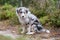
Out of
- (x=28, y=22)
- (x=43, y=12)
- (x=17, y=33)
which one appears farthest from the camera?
(x=43, y=12)

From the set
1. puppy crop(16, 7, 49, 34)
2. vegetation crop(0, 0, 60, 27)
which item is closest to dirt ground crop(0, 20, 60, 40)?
puppy crop(16, 7, 49, 34)

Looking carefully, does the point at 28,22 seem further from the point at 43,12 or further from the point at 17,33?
the point at 43,12

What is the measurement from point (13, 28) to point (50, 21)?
67.5 inches

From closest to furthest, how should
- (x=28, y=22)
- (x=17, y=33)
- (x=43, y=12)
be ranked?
(x=28, y=22), (x=17, y=33), (x=43, y=12)

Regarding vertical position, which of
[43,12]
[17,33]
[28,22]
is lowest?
[17,33]

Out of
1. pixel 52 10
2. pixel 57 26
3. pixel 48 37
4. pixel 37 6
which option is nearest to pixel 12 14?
pixel 37 6

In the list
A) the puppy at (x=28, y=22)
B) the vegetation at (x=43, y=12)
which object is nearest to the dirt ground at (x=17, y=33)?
the puppy at (x=28, y=22)

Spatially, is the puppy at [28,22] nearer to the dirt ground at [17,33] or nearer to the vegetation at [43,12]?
the dirt ground at [17,33]

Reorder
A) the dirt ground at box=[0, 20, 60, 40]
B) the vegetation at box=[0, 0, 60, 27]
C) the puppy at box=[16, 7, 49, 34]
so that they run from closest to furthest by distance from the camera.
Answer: the dirt ground at box=[0, 20, 60, 40]
the puppy at box=[16, 7, 49, 34]
the vegetation at box=[0, 0, 60, 27]

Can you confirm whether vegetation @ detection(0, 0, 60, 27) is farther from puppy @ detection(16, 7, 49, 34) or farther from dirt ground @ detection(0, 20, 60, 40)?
puppy @ detection(16, 7, 49, 34)

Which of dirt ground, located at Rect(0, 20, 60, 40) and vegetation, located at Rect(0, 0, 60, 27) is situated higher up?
vegetation, located at Rect(0, 0, 60, 27)

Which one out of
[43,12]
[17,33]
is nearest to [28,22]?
[17,33]

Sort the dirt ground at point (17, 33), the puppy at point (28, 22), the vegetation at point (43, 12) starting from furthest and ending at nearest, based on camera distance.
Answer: the vegetation at point (43, 12), the puppy at point (28, 22), the dirt ground at point (17, 33)

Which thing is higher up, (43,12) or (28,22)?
(43,12)
